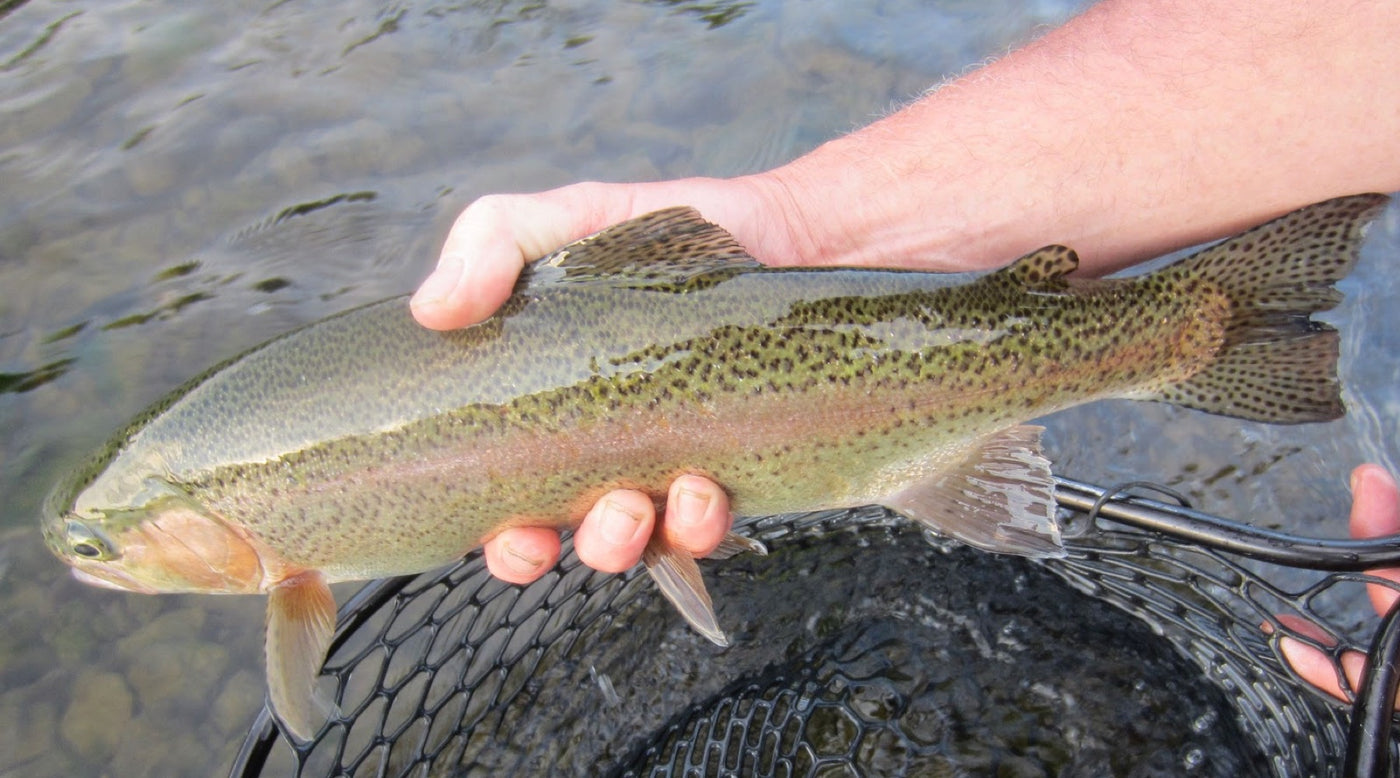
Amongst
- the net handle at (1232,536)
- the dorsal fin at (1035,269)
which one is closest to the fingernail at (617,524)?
the dorsal fin at (1035,269)

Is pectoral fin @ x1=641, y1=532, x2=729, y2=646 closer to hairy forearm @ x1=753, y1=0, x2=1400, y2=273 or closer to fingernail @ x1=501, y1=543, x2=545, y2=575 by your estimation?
fingernail @ x1=501, y1=543, x2=545, y2=575

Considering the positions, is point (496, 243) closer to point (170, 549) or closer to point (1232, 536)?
point (170, 549)

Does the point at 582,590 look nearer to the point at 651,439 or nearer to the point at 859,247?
the point at 651,439

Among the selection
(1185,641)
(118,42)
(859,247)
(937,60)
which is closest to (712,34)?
(937,60)

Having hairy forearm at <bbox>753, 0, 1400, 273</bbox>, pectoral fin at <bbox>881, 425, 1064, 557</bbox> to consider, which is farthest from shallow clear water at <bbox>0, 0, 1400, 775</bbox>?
pectoral fin at <bbox>881, 425, 1064, 557</bbox>

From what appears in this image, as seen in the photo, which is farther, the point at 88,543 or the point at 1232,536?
the point at 88,543

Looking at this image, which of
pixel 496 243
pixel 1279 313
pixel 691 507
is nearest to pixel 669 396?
pixel 691 507
